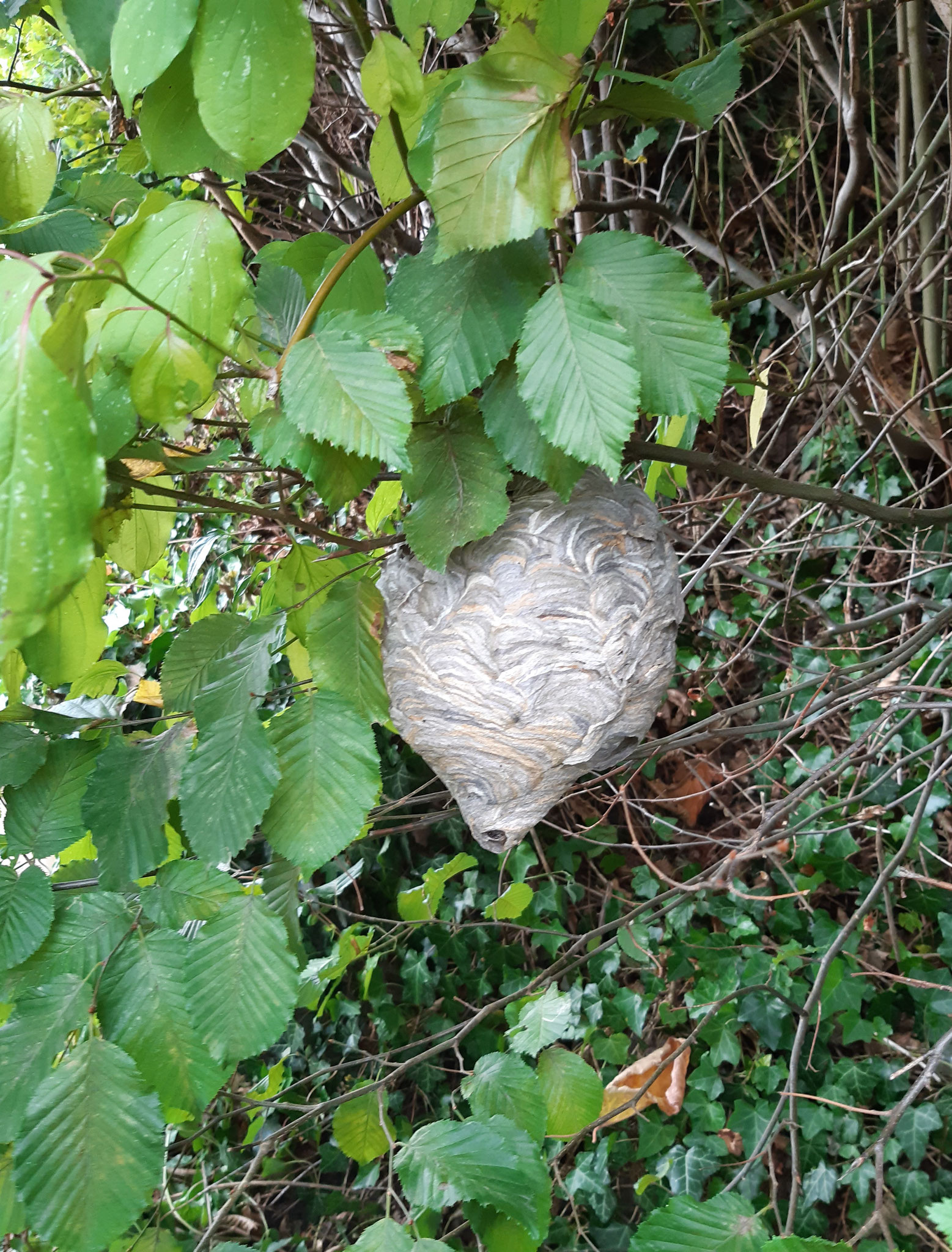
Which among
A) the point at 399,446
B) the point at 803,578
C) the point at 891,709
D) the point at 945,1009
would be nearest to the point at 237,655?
the point at 399,446

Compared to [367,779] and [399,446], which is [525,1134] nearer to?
[367,779]

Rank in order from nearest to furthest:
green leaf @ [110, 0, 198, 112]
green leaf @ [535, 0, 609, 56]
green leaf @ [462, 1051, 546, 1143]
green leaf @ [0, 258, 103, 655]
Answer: green leaf @ [0, 258, 103, 655]
green leaf @ [110, 0, 198, 112]
green leaf @ [535, 0, 609, 56]
green leaf @ [462, 1051, 546, 1143]

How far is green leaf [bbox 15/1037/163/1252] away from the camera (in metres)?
0.65

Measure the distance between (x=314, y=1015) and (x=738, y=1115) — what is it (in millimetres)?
1238

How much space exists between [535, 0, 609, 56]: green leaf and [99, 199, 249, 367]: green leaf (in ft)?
0.94

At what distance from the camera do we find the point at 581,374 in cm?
65

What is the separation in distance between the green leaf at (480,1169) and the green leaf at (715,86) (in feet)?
3.40

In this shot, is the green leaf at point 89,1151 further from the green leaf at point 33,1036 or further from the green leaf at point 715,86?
the green leaf at point 715,86

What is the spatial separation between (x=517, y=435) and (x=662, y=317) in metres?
0.15

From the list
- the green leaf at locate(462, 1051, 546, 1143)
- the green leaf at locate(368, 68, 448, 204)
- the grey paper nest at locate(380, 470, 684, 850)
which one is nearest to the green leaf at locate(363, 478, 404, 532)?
the grey paper nest at locate(380, 470, 684, 850)

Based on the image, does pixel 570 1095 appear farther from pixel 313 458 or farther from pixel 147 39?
pixel 147 39

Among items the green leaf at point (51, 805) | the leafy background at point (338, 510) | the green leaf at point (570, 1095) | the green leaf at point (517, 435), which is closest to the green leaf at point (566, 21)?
the leafy background at point (338, 510)

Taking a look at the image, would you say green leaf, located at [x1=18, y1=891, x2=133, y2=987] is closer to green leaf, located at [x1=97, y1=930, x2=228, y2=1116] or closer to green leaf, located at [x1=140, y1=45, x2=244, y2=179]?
green leaf, located at [x1=97, y1=930, x2=228, y2=1116]

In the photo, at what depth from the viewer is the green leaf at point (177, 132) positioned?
0.64 meters
